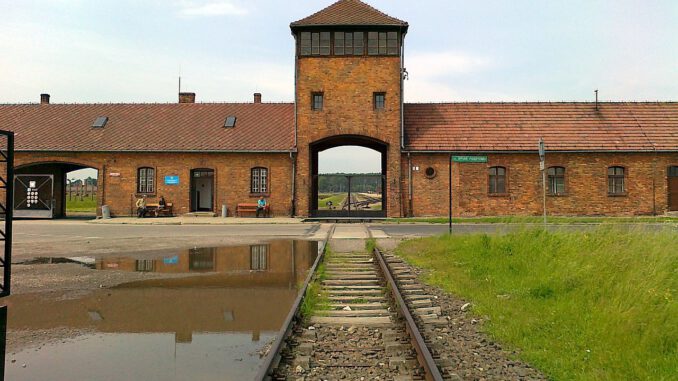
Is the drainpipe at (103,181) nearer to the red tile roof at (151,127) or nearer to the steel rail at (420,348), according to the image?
the red tile roof at (151,127)

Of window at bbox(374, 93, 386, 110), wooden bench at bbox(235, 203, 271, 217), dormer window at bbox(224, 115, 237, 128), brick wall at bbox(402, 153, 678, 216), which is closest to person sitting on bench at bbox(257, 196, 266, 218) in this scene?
wooden bench at bbox(235, 203, 271, 217)

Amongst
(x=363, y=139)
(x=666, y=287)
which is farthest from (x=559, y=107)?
(x=666, y=287)

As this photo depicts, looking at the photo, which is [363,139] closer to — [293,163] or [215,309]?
[293,163]

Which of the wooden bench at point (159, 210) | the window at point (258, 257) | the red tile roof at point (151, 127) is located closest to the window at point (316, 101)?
the red tile roof at point (151, 127)

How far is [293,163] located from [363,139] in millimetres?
4201

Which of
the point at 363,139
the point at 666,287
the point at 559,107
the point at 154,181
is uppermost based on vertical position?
the point at 559,107

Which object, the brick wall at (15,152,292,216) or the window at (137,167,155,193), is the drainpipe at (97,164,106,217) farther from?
the window at (137,167,155,193)

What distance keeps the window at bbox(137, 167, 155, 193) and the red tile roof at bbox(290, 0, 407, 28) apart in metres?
11.2

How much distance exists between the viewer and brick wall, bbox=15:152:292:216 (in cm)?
2662

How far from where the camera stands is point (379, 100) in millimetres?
26234

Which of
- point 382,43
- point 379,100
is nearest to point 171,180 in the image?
point 379,100

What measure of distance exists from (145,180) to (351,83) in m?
12.5

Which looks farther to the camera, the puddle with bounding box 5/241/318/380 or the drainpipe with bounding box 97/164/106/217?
the drainpipe with bounding box 97/164/106/217

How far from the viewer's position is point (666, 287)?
5.99 m
